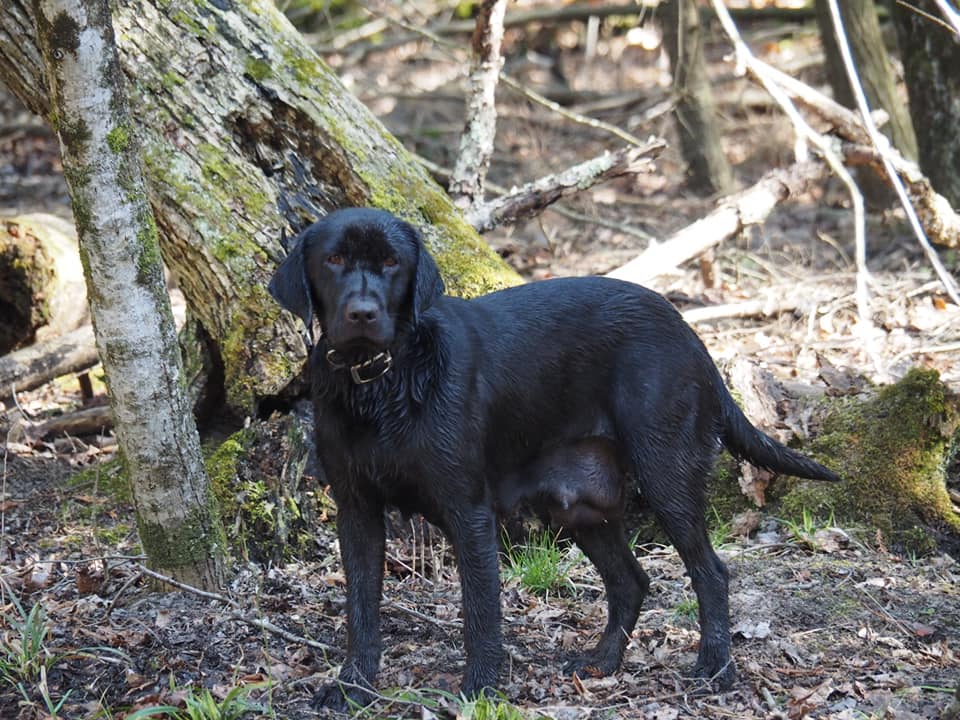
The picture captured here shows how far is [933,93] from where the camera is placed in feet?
28.9

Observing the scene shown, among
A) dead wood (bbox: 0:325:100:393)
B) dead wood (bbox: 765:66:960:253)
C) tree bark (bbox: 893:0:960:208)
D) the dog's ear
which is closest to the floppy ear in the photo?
the dog's ear

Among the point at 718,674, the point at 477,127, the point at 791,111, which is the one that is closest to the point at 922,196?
the point at 791,111

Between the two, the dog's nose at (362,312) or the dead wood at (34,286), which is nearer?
the dog's nose at (362,312)

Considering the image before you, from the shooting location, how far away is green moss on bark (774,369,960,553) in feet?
17.5

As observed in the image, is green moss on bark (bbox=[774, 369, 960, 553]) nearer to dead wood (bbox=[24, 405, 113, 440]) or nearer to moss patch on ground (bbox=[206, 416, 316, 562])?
moss patch on ground (bbox=[206, 416, 316, 562])

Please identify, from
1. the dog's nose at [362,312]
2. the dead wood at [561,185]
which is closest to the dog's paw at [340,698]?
the dog's nose at [362,312]

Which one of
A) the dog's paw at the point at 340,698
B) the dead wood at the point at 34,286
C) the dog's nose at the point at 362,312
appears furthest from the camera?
the dead wood at the point at 34,286

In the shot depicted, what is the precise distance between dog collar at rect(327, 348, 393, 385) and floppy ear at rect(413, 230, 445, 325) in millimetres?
183

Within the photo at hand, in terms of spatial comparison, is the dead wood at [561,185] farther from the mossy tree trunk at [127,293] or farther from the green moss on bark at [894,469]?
the mossy tree trunk at [127,293]

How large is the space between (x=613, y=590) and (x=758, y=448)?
84 centimetres

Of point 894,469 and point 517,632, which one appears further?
point 894,469

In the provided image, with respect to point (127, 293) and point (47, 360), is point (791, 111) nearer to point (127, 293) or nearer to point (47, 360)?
point (127, 293)

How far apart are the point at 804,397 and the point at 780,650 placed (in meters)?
1.82

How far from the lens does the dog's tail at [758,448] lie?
4.49 meters
